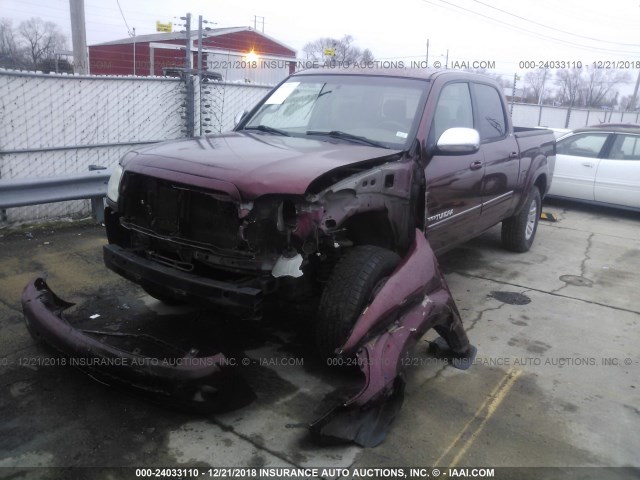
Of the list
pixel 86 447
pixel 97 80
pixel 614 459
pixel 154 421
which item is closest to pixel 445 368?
pixel 614 459

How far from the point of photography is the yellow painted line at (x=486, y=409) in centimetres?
285

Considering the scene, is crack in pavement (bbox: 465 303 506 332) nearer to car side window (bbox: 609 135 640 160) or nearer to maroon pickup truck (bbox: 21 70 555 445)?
maroon pickup truck (bbox: 21 70 555 445)

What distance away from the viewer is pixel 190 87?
814 cm

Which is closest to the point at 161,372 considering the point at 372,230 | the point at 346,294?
the point at 346,294

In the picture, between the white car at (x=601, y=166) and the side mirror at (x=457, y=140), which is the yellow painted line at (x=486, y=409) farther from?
the white car at (x=601, y=166)

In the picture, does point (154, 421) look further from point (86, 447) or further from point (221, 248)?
point (221, 248)

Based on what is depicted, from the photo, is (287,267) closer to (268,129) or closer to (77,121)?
(268,129)

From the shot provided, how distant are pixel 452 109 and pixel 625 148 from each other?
19.3 ft

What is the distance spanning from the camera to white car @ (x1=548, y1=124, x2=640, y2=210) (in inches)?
350

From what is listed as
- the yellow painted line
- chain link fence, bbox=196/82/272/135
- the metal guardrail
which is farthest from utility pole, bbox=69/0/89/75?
the yellow painted line

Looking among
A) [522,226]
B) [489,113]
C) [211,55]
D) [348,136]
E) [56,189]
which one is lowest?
[522,226]

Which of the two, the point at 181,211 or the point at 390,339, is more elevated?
the point at 181,211

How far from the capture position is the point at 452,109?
4.61 meters

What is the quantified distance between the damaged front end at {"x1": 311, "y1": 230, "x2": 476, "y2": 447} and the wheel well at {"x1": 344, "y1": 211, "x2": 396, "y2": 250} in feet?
0.64
